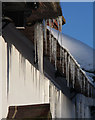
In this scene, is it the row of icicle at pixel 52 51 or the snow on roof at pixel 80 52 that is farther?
the snow on roof at pixel 80 52

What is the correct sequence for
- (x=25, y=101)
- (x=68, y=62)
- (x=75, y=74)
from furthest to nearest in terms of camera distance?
(x=75, y=74)
(x=68, y=62)
(x=25, y=101)

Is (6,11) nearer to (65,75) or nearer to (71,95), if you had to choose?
(65,75)

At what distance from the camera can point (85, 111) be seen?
1634 centimetres

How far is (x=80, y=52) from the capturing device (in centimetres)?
1606

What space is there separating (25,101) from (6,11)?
99.1 inches

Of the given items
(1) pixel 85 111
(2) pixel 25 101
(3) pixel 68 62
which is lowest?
(1) pixel 85 111

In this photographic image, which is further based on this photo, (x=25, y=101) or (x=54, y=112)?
(x=54, y=112)

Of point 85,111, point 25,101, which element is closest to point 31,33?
point 25,101

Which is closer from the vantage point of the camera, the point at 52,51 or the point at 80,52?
the point at 52,51

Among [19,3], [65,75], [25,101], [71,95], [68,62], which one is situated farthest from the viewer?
[71,95]

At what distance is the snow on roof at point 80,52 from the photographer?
50.3 ft

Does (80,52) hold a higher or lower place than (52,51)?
higher

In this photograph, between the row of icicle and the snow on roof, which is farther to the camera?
the snow on roof

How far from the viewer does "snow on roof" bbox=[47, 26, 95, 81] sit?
15.3 meters
